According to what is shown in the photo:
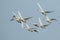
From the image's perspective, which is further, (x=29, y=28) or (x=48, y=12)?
(x=29, y=28)

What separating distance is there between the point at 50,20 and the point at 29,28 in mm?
1502

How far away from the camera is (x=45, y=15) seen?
11.4m

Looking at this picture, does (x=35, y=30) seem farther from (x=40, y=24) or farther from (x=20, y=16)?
(x=20, y=16)

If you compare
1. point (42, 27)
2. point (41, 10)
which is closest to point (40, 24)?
point (42, 27)

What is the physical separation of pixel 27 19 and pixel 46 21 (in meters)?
1.02

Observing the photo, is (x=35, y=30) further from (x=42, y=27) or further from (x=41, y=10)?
(x=41, y=10)

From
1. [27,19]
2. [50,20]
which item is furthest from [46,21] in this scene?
[27,19]

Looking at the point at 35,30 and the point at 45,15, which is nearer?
the point at 45,15

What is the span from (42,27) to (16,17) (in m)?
1.64

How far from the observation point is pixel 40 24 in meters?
12.2

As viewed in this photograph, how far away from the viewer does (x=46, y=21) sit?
11.7 metres

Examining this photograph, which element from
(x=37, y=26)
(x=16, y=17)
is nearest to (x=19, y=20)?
(x=16, y=17)

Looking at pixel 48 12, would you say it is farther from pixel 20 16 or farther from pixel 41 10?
pixel 20 16

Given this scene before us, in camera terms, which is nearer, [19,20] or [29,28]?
[19,20]
